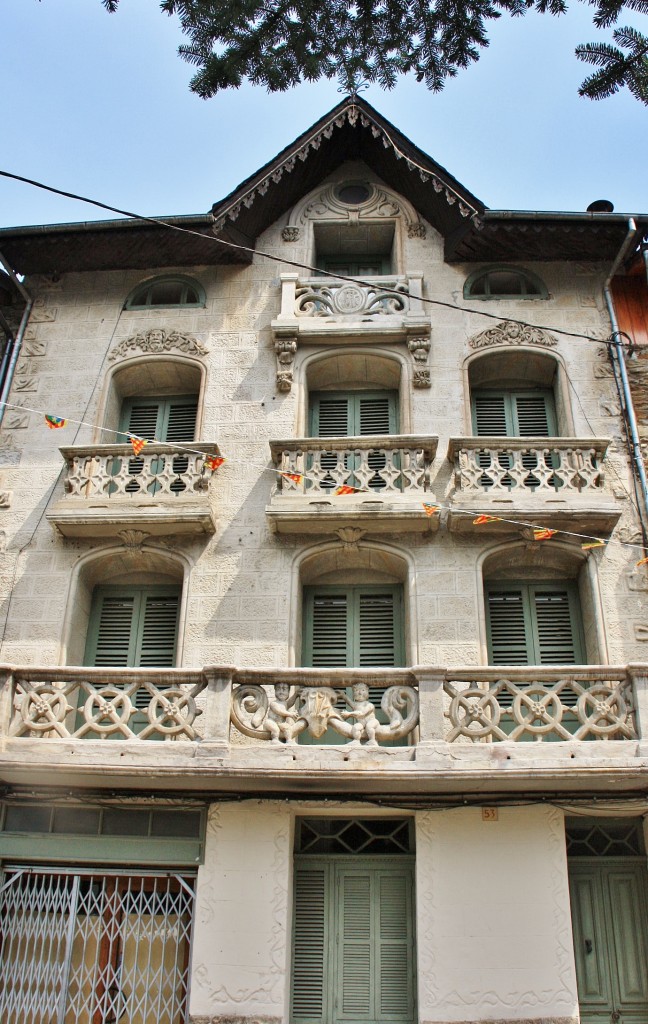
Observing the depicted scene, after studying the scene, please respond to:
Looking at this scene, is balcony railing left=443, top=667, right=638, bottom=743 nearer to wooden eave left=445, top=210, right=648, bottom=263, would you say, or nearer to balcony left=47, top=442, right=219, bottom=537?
balcony left=47, top=442, right=219, bottom=537

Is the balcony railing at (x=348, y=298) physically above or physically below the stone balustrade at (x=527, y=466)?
above

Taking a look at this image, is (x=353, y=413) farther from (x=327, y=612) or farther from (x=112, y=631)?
(x=112, y=631)

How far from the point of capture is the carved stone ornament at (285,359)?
1642 centimetres

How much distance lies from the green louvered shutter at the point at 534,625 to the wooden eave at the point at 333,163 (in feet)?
21.9

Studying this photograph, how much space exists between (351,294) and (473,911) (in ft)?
34.0

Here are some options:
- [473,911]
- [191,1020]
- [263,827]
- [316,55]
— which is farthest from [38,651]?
[316,55]

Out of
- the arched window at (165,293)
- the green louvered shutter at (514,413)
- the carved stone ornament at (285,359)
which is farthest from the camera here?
the arched window at (165,293)

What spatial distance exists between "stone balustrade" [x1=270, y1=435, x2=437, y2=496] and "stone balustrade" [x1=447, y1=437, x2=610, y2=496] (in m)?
0.57

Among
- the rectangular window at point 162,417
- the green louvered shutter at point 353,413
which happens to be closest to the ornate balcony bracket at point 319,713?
the green louvered shutter at point 353,413

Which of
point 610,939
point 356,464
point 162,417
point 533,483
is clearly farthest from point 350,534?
point 610,939

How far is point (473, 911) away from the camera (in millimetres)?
11727

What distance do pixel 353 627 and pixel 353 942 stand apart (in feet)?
14.8

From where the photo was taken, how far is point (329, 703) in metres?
12.2

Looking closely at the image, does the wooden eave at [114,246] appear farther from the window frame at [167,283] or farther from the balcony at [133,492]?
the balcony at [133,492]
